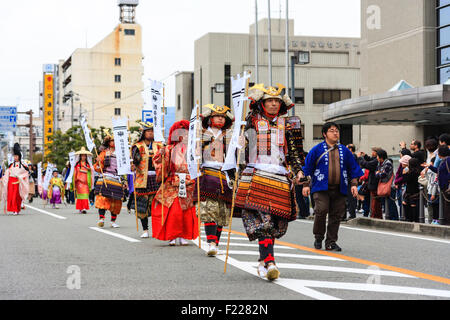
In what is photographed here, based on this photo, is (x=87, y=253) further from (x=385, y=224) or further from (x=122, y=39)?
(x=122, y=39)

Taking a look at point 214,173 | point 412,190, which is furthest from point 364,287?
point 412,190

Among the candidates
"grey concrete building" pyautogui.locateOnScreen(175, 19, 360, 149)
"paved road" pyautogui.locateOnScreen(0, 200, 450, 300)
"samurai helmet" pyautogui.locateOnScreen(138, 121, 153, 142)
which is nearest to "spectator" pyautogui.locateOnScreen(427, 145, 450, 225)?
"paved road" pyautogui.locateOnScreen(0, 200, 450, 300)

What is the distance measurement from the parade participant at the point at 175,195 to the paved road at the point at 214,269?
0.76 ft

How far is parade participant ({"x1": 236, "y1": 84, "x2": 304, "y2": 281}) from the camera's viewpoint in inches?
279

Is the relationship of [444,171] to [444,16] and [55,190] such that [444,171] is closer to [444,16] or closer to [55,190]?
[55,190]

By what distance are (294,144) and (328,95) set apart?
52178 mm

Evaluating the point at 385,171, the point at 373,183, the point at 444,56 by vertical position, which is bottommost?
the point at 373,183

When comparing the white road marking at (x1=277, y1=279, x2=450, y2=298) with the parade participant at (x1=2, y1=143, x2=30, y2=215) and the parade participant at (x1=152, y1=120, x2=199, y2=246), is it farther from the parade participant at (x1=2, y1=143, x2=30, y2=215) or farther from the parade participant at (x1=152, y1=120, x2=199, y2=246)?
the parade participant at (x1=2, y1=143, x2=30, y2=215)

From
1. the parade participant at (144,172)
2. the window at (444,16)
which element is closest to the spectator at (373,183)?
the parade participant at (144,172)

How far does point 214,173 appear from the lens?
30.9ft

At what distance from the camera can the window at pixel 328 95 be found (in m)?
58.3

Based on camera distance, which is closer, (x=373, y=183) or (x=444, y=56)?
(x=373, y=183)

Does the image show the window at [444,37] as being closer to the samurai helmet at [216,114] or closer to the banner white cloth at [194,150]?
the samurai helmet at [216,114]
